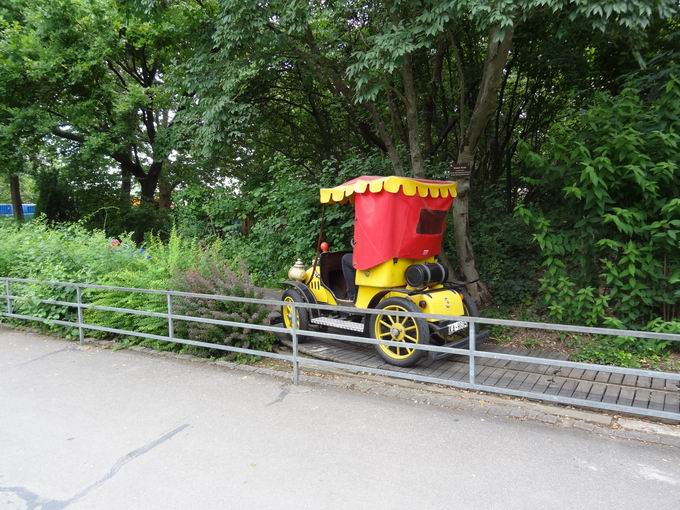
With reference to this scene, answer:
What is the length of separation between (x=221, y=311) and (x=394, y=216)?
2454 mm

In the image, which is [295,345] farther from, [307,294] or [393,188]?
[393,188]

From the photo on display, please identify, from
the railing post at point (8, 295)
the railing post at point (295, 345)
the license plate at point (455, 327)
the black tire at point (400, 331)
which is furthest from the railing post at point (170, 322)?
the railing post at point (8, 295)

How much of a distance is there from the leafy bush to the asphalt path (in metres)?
0.91

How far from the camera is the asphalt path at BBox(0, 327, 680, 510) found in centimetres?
307

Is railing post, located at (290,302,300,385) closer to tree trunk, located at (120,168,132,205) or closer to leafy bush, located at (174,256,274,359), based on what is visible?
leafy bush, located at (174,256,274,359)

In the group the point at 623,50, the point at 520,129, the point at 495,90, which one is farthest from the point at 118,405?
the point at 520,129

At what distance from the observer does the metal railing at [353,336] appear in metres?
3.66

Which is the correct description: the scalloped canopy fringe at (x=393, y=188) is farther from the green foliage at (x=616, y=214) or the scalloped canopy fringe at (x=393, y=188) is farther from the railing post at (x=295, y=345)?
the railing post at (x=295, y=345)

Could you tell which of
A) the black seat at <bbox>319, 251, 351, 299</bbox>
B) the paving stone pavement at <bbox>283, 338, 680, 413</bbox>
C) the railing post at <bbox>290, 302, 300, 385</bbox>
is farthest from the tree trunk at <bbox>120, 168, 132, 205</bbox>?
the railing post at <bbox>290, 302, 300, 385</bbox>

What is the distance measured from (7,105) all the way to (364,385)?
14.8 m

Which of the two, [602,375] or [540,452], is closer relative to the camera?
[540,452]

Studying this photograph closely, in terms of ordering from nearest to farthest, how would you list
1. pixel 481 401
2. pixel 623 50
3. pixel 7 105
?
pixel 481 401 < pixel 623 50 < pixel 7 105

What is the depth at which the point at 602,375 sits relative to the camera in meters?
5.12

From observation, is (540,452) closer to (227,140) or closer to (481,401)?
(481,401)
